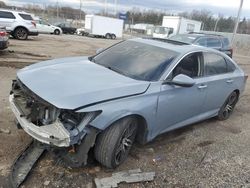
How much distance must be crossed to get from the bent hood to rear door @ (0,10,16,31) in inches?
572

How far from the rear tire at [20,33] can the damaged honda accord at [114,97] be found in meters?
14.4

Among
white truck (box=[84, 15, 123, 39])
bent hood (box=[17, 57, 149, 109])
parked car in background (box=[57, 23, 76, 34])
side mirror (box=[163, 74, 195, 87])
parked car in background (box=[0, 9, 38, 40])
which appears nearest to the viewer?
bent hood (box=[17, 57, 149, 109])

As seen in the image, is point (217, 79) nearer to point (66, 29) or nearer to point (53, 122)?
point (53, 122)

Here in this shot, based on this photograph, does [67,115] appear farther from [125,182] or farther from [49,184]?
[125,182]

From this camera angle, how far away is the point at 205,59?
4730 millimetres

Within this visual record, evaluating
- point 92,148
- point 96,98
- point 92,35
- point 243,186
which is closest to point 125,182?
point 92,148

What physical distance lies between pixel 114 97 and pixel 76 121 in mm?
524

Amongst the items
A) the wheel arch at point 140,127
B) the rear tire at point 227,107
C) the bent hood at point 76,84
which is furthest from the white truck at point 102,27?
the wheel arch at point 140,127

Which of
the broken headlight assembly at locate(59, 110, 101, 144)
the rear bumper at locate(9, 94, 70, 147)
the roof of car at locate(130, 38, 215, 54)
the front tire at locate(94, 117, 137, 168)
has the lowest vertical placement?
the front tire at locate(94, 117, 137, 168)

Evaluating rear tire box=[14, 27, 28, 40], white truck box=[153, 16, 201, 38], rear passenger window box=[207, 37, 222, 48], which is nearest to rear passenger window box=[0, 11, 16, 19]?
rear tire box=[14, 27, 28, 40]

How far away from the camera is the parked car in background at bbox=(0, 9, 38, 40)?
16.9 metres

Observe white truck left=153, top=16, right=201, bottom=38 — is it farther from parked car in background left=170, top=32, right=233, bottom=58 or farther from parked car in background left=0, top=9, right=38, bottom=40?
parked car in background left=170, top=32, right=233, bottom=58

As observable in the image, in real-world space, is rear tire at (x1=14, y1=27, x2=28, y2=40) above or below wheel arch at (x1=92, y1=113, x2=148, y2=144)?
below

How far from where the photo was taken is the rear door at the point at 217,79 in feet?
15.7
